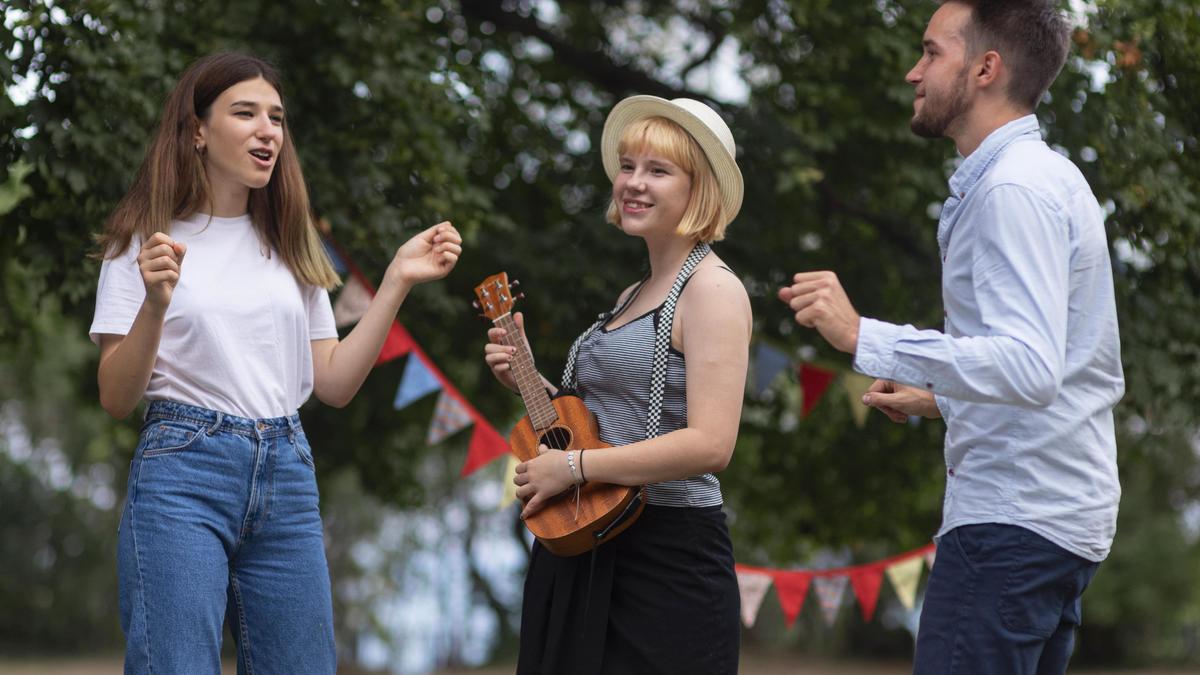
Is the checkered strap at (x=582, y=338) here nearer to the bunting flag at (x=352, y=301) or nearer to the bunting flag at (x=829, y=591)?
the bunting flag at (x=352, y=301)

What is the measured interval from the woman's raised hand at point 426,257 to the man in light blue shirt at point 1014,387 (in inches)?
37.8

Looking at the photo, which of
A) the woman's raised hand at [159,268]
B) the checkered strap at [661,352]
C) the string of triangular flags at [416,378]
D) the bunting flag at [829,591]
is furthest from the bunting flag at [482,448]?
the woman's raised hand at [159,268]

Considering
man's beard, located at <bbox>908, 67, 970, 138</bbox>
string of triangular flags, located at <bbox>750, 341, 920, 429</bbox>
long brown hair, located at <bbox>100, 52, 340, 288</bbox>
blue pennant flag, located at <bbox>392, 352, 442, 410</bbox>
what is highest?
man's beard, located at <bbox>908, 67, 970, 138</bbox>

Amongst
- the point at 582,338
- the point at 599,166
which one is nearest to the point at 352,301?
the point at 599,166

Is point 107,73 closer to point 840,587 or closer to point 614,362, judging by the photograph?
point 614,362

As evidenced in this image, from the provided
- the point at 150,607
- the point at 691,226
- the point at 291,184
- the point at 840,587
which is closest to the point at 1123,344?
the point at 840,587

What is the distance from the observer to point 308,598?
109 inches

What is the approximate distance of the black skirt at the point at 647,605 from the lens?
9.00ft

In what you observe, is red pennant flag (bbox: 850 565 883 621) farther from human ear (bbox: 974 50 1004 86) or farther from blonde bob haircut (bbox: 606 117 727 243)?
human ear (bbox: 974 50 1004 86)

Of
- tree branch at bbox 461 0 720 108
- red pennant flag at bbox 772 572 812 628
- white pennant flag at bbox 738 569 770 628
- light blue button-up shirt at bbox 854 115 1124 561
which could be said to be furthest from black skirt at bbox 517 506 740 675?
tree branch at bbox 461 0 720 108

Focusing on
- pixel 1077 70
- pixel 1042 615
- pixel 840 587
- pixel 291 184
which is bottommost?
pixel 840 587

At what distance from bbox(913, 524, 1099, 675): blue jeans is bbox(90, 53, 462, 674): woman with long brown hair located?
49.8 inches

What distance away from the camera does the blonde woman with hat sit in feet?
8.85

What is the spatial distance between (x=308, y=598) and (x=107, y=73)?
296 centimetres
